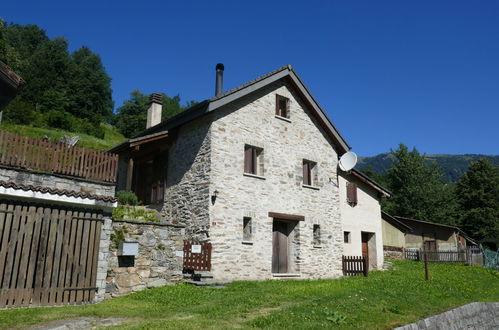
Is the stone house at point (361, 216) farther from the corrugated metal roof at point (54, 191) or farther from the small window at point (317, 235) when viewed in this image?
the corrugated metal roof at point (54, 191)

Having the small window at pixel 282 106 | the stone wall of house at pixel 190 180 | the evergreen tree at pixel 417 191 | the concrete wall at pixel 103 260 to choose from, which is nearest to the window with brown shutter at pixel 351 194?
the small window at pixel 282 106

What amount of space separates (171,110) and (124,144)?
50869 millimetres

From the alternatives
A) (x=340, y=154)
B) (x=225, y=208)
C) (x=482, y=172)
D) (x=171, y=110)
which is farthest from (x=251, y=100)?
(x=171, y=110)

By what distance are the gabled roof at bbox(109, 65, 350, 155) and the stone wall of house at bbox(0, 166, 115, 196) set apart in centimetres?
401

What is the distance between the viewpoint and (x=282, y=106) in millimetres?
17484

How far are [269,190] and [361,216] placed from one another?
723 centimetres

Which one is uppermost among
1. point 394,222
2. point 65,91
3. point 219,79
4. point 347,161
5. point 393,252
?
point 65,91

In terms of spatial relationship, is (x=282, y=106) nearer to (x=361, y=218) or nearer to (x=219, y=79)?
(x=219, y=79)

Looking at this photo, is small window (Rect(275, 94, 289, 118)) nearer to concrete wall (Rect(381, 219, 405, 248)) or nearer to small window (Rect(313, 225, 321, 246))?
small window (Rect(313, 225, 321, 246))

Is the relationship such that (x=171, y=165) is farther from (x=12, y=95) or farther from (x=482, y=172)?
(x=482, y=172)

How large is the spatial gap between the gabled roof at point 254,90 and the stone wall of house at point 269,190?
0.34m

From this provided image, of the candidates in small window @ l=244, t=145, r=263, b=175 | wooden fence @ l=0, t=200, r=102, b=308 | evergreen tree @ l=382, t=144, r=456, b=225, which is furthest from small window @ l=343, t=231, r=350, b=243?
evergreen tree @ l=382, t=144, r=456, b=225

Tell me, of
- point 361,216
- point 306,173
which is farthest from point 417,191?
point 306,173

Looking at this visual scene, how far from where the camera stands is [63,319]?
7.22 metres
